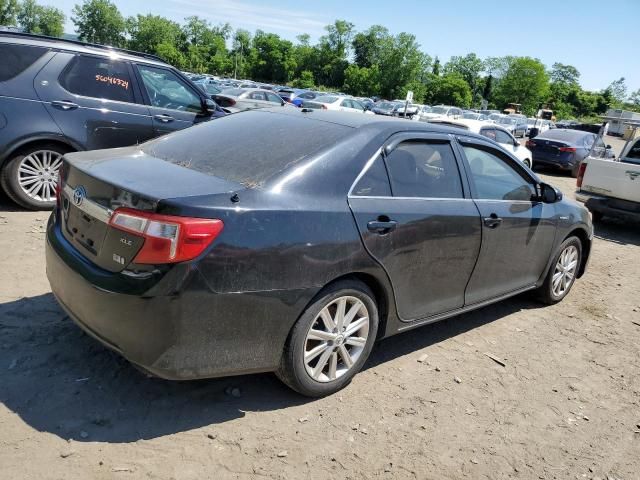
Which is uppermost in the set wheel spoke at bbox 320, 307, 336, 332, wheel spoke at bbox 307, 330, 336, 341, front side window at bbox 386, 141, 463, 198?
front side window at bbox 386, 141, 463, 198

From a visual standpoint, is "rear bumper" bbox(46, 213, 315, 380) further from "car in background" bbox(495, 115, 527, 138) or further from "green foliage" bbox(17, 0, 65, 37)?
"green foliage" bbox(17, 0, 65, 37)

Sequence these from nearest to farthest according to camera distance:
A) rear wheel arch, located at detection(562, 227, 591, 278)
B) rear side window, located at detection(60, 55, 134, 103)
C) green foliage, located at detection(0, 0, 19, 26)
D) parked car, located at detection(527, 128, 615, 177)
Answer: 1. rear wheel arch, located at detection(562, 227, 591, 278)
2. rear side window, located at detection(60, 55, 134, 103)
3. parked car, located at detection(527, 128, 615, 177)
4. green foliage, located at detection(0, 0, 19, 26)

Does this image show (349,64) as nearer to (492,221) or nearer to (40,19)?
(40,19)

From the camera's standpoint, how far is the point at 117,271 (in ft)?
8.88

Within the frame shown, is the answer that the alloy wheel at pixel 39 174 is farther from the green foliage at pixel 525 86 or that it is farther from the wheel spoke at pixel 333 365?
the green foliage at pixel 525 86

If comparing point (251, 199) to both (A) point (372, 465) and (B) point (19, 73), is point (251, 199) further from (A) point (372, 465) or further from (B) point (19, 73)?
(B) point (19, 73)

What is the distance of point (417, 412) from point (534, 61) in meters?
114

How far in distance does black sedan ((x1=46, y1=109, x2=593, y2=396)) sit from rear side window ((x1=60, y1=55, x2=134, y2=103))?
320 cm

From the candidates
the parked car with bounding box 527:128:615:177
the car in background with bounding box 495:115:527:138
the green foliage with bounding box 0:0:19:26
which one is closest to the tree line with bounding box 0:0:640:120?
the green foliage with bounding box 0:0:19:26

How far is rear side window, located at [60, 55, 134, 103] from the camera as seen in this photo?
632 cm

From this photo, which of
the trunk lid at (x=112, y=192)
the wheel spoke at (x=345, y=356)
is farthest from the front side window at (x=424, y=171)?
the trunk lid at (x=112, y=192)

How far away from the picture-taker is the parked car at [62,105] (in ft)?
19.3

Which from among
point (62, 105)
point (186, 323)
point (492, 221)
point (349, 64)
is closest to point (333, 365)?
point (186, 323)

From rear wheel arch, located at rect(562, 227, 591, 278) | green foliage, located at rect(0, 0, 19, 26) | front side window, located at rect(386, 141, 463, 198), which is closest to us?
front side window, located at rect(386, 141, 463, 198)
